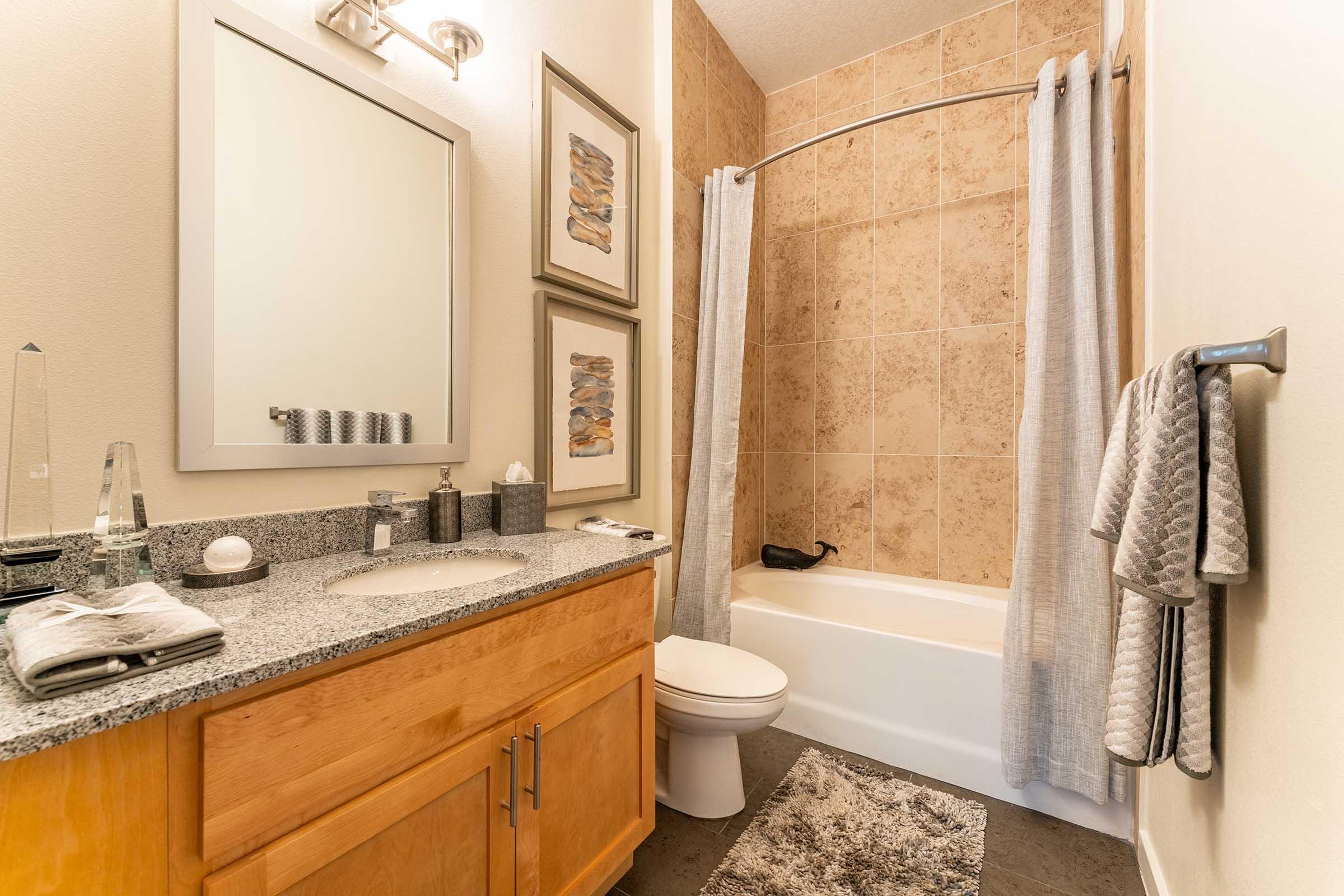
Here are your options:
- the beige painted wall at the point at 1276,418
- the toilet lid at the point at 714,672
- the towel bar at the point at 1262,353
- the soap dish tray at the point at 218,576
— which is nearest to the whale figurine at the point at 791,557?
the toilet lid at the point at 714,672

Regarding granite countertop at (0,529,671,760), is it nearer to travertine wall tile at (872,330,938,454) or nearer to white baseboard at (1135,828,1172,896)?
white baseboard at (1135,828,1172,896)

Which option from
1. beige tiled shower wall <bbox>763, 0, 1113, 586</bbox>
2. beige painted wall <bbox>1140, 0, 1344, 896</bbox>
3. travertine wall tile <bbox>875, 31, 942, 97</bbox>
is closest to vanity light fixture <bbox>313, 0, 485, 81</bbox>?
beige painted wall <bbox>1140, 0, 1344, 896</bbox>

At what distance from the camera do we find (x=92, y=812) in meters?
0.56

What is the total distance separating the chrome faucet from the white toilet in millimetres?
801

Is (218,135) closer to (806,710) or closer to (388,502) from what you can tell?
(388,502)

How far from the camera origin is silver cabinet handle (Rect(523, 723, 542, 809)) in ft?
3.40

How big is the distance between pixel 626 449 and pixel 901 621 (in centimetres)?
144

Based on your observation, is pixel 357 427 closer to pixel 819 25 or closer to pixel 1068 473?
pixel 1068 473

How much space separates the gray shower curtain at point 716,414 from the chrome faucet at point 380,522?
122 centimetres

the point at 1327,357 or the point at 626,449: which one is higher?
the point at 1327,357

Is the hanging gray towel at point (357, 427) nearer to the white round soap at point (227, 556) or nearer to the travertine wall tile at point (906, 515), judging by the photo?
the white round soap at point (227, 556)

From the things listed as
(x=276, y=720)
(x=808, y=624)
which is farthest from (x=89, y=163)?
(x=808, y=624)

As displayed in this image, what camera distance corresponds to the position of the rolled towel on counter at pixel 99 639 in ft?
1.84

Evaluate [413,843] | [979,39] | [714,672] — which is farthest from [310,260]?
[979,39]
